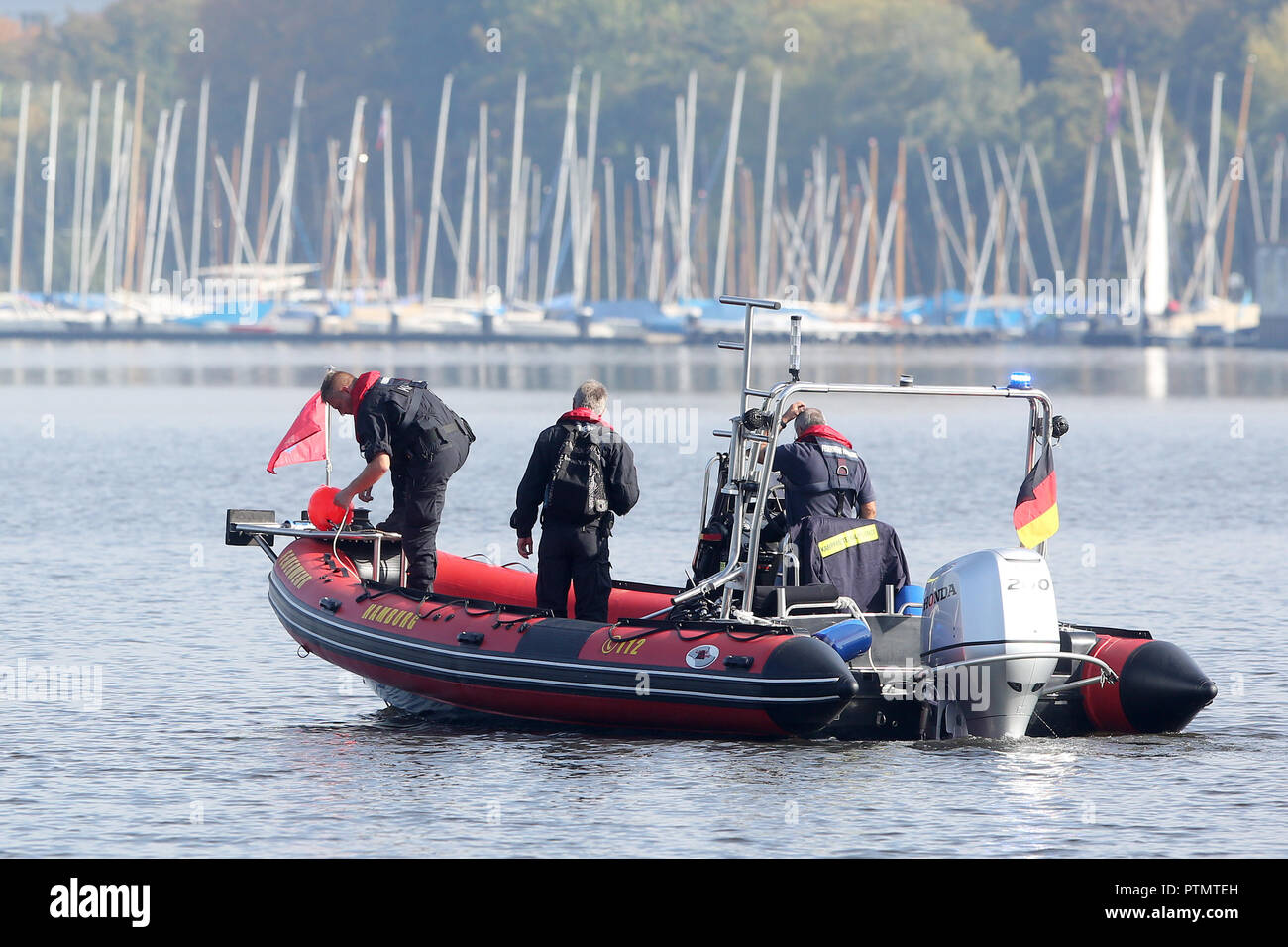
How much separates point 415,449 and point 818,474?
94.5 inches

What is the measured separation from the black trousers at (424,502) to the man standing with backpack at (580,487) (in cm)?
82

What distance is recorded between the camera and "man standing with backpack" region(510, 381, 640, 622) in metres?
11.8

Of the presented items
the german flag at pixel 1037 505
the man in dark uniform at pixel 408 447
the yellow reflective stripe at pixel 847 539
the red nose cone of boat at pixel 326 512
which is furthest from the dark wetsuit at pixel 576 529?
the german flag at pixel 1037 505

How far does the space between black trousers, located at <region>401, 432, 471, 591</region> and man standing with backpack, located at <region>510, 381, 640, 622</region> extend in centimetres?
82

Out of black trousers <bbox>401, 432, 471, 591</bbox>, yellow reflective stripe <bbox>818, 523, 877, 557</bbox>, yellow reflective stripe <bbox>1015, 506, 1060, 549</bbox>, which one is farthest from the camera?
black trousers <bbox>401, 432, 471, 591</bbox>

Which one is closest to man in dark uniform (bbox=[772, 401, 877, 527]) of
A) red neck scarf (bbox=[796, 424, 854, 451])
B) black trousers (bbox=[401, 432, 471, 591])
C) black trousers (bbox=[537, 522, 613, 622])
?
red neck scarf (bbox=[796, 424, 854, 451])

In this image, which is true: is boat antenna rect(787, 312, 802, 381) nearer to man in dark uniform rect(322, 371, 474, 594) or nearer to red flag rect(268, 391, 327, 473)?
man in dark uniform rect(322, 371, 474, 594)

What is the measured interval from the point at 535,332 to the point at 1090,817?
224ft

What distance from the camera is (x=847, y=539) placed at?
11641 millimetres

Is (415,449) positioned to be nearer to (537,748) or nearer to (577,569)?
(577,569)

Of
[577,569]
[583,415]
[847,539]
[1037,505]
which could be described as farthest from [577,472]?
[1037,505]

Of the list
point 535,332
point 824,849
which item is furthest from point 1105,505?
point 535,332

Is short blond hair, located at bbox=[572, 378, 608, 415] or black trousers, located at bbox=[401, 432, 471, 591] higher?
short blond hair, located at bbox=[572, 378, 608, 415]
